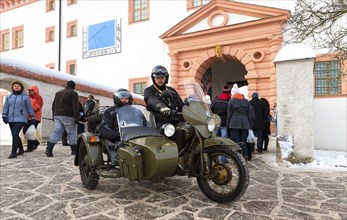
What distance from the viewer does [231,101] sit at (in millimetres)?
7082

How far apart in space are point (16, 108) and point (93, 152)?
339 cm

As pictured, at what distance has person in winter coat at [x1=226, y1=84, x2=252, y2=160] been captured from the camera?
22.7ft

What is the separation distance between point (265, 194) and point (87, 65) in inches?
687

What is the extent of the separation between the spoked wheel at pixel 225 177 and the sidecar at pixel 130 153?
0.49m

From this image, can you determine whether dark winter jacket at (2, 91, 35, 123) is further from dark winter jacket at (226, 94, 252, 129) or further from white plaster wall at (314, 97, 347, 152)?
white plaster wall at (314, 97, 347, 152)

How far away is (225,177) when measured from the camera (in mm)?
3906

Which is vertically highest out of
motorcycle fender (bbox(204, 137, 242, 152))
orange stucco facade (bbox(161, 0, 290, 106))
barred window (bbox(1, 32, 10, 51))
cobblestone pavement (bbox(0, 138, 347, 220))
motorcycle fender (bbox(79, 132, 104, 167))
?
barred window (bbox(1, 32, 10, 51))

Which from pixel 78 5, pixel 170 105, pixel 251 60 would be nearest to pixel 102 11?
pixel 78 5

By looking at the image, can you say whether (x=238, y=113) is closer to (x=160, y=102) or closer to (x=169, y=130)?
(x=160, y=102)

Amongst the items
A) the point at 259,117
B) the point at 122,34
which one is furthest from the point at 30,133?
the point at 122,34

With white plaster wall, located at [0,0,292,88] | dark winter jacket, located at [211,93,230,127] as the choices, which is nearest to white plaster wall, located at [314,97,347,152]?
white plaster wall, located at [0,0,292,88]

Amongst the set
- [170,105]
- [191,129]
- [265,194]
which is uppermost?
[170,105]

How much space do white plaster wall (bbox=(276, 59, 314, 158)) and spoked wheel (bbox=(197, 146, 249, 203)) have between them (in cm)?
395

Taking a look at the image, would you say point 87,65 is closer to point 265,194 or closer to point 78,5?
point 78,5
